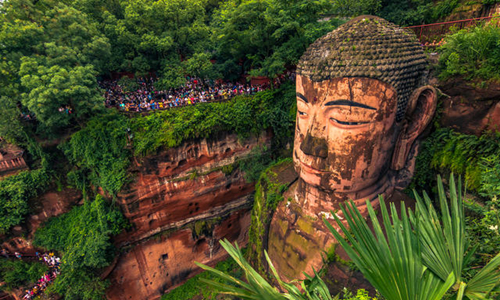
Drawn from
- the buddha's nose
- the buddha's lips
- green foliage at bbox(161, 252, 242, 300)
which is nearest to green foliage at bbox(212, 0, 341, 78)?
the buddha's nose

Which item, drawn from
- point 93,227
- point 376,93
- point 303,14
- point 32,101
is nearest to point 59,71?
Result: point 32,101

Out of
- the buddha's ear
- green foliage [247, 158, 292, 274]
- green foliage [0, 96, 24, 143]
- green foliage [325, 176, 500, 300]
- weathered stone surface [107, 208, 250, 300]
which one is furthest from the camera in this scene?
weathered stone surface [107, 208, 250, 300]

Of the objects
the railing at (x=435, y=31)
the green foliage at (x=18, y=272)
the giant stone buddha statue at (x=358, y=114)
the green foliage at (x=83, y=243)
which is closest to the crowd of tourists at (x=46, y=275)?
the green foliage at (x=18, y=272)

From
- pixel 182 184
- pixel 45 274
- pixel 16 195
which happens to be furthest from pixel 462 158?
pixel 45 274

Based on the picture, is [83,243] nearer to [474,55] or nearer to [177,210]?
[177,210]

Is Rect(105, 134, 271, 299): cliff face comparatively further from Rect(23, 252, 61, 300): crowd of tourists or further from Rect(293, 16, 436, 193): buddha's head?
Rect(293, 16, 436, 193): buddha's head

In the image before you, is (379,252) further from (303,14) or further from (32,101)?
(32,101)
